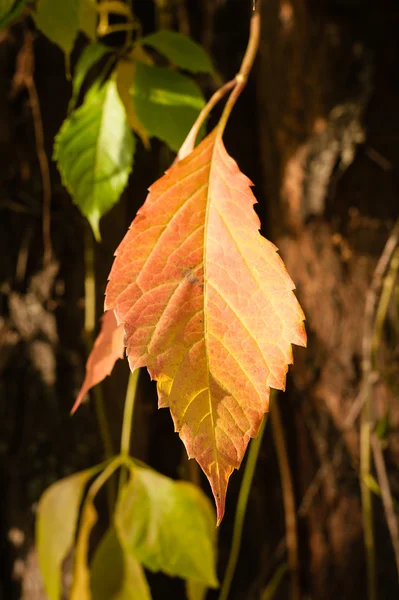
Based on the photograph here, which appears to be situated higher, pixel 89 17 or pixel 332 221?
pixel 89 17

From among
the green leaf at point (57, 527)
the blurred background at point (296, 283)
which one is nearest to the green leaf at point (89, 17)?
the blurred background at point (296, 283)

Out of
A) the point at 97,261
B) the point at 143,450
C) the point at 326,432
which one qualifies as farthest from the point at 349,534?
the point at 97,261

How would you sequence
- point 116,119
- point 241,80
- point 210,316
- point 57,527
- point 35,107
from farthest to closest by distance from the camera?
1. point 35,107
2. point 57,527
3. point 116,119
4. point 241,80
5. point 210,316

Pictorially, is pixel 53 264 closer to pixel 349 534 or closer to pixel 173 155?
pixel 173 155

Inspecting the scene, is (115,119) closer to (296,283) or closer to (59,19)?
(59,19)

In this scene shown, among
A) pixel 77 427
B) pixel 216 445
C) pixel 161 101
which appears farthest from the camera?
pixel 77 427

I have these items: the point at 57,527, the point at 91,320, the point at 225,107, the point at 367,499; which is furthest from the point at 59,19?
the point at 367,499
